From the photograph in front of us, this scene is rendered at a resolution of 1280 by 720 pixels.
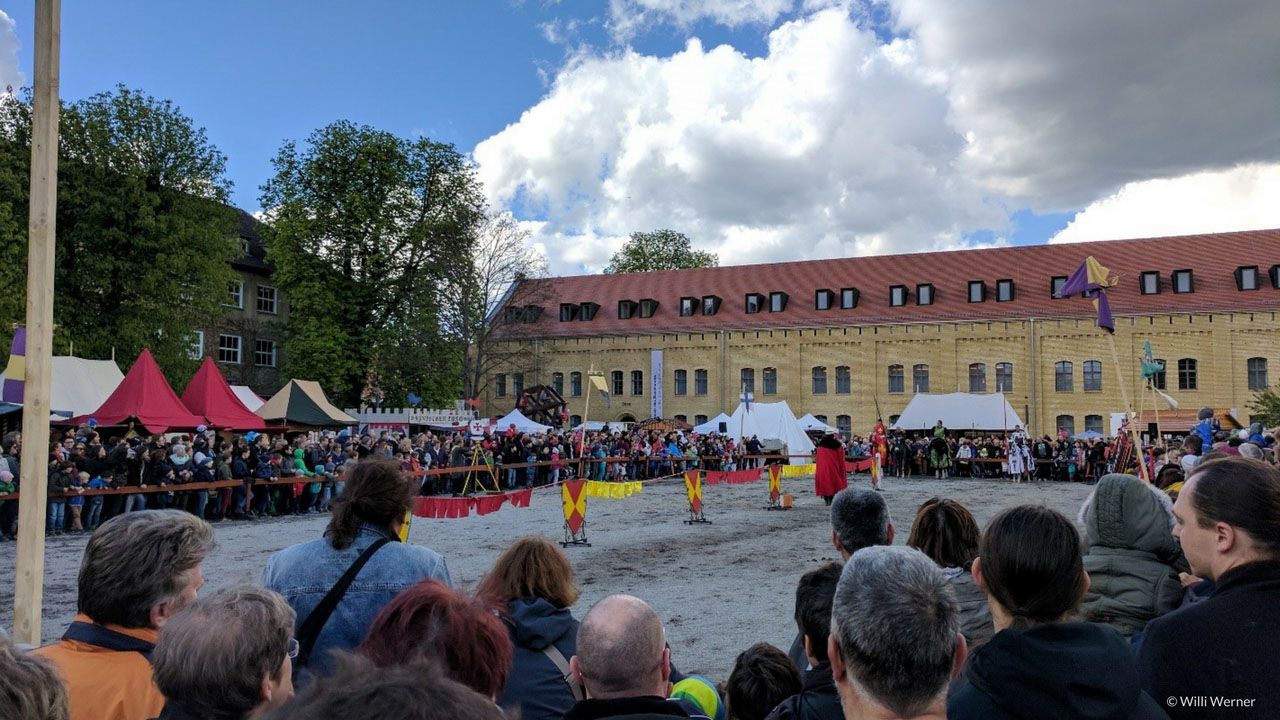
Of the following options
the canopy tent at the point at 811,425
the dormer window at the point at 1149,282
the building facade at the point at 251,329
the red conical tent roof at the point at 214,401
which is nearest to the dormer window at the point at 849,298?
the canopy tent at the point at 811,425

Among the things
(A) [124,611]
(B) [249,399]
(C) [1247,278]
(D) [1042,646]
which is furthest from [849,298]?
(A) [124,611]

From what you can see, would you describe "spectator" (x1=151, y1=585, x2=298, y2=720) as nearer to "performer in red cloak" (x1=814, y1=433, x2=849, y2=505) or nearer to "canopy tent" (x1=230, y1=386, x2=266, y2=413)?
"performer in red cloak" (x1=814, y1=433, x2=849, y2=505)

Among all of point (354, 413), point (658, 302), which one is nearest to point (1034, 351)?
point (658, 302)

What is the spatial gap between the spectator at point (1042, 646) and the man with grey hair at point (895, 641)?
261 mm

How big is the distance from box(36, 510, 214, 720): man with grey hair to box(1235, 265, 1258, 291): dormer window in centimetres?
5254

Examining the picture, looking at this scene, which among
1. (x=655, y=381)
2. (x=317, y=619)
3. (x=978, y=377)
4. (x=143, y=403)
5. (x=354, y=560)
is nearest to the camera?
(x=317, y=619)

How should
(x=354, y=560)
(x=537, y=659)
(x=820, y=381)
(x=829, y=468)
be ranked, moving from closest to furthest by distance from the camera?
(x=537, y=659)
(x=354, y=560)
(x=829, y=468)
(x=820, y=381)

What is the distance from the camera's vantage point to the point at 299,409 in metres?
29.6

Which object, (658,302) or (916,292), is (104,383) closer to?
(658,302)

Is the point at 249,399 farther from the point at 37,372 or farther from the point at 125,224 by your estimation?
the point at 37,372

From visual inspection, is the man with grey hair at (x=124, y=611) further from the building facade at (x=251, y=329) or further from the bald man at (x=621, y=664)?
the building facade at (x=251, y=329)

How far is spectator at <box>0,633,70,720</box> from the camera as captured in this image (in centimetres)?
191

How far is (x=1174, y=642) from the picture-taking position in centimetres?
255

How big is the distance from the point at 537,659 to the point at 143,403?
21.5 m
